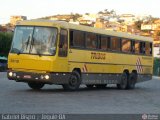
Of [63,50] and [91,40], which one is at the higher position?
[91,40]

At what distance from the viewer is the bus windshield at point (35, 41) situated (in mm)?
23094

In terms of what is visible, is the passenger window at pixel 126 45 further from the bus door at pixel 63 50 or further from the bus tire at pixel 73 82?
the bus door at pixel 63 50

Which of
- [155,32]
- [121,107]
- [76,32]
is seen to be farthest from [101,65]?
[155,32]

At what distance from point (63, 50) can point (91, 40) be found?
3056 mm

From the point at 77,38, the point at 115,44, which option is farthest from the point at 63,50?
the point at 115,44

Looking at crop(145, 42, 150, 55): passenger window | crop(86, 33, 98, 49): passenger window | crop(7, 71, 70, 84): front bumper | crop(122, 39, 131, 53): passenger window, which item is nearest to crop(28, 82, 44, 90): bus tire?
crop(7, 71, 70, 84): front bumper

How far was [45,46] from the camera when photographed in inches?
909

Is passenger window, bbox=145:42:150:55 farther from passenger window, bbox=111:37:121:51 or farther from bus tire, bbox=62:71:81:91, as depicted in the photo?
bus tire, bbox=62:71:81:91

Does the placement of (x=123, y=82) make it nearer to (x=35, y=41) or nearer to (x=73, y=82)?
(x=73, y=82)

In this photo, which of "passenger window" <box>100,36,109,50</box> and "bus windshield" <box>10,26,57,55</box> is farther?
"passenger window" <box>100,36,109,50</box>

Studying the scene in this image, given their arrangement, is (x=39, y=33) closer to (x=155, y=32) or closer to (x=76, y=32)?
(x=76, y=32)

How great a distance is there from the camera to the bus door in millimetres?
23438

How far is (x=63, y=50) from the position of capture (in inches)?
931

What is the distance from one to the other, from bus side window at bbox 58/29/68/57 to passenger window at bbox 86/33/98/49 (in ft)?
7.37
